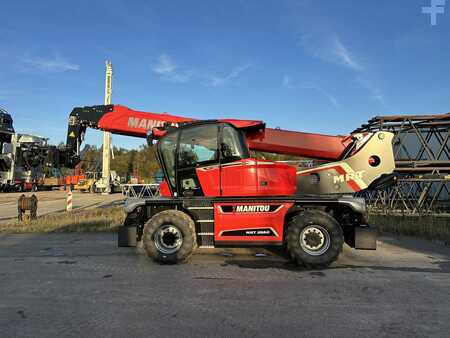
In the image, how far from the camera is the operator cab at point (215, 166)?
6434 mm

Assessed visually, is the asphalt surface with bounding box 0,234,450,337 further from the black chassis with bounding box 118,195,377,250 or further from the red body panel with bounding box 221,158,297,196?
the red body panel with bounding box 221,158,297,196

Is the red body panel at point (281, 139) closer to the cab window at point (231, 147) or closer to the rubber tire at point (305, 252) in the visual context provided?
the cab window at point (231, 147)

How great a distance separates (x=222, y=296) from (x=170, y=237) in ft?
6.64

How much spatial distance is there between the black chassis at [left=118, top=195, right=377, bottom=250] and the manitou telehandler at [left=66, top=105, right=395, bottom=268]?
0.02 meters

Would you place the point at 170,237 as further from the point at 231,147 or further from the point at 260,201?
the point at 231,147

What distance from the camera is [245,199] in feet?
20.4

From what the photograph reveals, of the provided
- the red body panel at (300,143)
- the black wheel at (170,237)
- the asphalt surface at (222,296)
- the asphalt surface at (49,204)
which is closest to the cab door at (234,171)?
the black wheel at (170,237)

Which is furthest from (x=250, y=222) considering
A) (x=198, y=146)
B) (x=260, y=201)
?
(x=198, y=146)

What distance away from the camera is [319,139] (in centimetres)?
791

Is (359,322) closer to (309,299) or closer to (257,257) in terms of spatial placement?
(309,299)

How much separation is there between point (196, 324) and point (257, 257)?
3.21 meters

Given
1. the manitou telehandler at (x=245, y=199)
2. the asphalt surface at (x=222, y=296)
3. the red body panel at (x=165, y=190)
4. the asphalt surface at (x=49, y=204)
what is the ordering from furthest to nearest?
the asphalt surface at (x=49, y=204) < the red body panel at (x=165, y=190) < the manitou telehandler at (x=245, y=199) < the asphalt surface at (x=222, y=296)

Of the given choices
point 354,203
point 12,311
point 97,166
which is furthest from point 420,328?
point 97,166

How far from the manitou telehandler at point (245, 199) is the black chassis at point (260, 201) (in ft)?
0.06
